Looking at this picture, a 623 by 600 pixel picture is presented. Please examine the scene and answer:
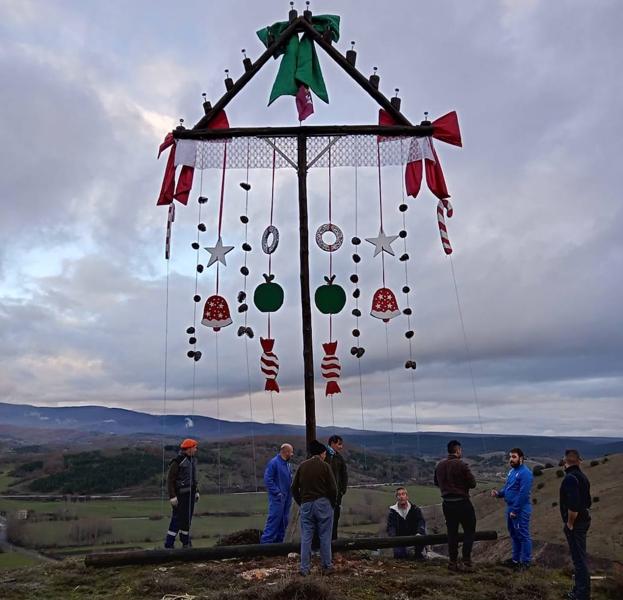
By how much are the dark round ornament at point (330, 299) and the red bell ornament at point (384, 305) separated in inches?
28.5

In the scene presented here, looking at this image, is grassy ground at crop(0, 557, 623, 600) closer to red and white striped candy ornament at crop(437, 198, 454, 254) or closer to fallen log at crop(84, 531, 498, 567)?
fallen log at crop(84, 531, 498, 567)

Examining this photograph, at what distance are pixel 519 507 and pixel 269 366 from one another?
5.08 metres

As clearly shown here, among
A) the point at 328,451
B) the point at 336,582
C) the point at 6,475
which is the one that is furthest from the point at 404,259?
the point at 6,475

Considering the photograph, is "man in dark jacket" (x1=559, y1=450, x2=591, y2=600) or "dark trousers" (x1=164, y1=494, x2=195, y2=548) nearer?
"man in dark jacket" (x1=559, y1=450, x2=591, y2=600)

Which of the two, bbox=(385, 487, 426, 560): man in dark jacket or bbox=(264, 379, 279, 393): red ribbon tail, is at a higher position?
bbox=(264, 379, 279, 393): red ribbon tail

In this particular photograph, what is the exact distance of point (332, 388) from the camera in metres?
11.5

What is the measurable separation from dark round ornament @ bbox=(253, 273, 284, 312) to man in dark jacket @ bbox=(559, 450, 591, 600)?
5.83 meters

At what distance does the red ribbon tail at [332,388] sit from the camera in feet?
37.6

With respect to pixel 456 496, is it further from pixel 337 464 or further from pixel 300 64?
pixel 300 64

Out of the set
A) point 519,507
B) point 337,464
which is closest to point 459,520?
point 519,507

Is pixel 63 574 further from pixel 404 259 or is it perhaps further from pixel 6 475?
pixel 6 475

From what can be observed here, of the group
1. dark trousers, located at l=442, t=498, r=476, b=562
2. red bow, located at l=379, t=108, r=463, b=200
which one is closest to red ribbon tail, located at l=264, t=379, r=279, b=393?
dark trousers, located at l=442, t=498, r=476, b=562

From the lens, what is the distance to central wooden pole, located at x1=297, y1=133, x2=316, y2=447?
35.1 feet

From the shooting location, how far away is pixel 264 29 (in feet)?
40.7
